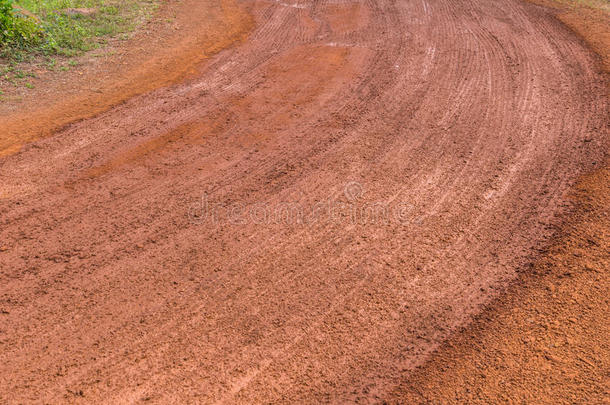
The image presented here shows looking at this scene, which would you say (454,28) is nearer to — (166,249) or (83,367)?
(166,249)

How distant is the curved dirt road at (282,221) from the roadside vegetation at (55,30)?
2486mm

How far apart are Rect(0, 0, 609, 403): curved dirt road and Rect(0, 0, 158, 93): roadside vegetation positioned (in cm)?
249

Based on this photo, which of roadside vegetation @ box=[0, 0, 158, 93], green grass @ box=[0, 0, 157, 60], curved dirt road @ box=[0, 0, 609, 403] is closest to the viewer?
curved dirt road @ box=[0, 0, 609, 403]

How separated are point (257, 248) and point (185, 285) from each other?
83 centimetres

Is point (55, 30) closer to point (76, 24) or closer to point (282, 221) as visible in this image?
point (76, 24)

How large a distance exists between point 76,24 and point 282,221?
7507 mm

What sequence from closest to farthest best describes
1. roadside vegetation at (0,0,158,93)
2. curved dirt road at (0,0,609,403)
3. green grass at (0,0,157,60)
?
curved dirt road at (0,0,609,403)
roadside vegetation at (0,0,158,93)
green grass at (0,0,157,60)

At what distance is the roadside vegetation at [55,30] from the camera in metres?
8.16

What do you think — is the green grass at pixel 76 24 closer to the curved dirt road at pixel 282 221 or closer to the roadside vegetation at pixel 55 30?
the roadside vegetation at pixel 55 30

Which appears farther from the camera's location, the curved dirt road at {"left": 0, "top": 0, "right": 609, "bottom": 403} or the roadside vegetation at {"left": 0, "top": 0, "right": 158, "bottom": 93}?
the roadside vegetation at {"left": 0, "top": 0, "right": 158, "bottom": 93}

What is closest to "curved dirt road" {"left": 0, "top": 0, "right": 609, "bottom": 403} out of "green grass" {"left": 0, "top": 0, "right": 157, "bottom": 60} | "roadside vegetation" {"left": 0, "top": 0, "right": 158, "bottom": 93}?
"roadside vegetation" {"left": 0, "top": 0, "right": 158, "bottom": 93}

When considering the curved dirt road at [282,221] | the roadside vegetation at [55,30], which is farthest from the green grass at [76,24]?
the curved dirt road at [282,221]

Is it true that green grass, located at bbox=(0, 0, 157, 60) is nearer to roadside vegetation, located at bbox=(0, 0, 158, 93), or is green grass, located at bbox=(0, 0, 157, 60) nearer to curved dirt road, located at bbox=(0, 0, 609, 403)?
roadside vegetation, located at bbox=(0, 0, 158, 93)

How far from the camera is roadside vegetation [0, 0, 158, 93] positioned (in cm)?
816
